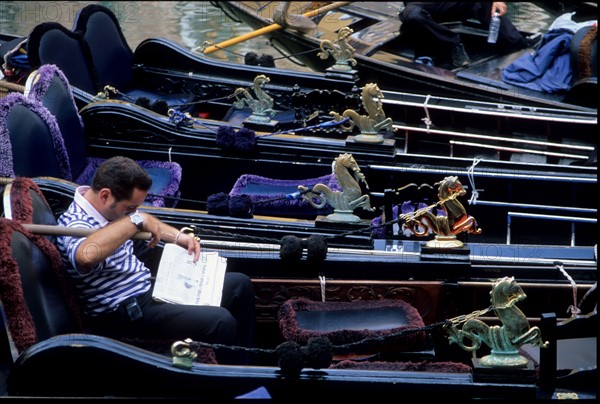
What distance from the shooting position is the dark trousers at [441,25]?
448 centimetres

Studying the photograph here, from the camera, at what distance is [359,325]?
239cm

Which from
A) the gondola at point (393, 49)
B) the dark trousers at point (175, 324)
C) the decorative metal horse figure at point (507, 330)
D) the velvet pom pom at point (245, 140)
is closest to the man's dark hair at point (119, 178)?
the dark trousers at point (175, 324)

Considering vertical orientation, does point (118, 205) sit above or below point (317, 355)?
above

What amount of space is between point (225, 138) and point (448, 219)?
3.40 feet

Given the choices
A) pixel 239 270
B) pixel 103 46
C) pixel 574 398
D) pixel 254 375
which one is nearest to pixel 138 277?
pixel 239 270

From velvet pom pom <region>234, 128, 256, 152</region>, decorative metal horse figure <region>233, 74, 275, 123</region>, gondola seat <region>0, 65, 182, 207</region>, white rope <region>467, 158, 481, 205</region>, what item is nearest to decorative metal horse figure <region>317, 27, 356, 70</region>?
decorative metal horse figure <region>233, 74, 275, 123</region>

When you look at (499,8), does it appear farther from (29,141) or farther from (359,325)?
(359,325)

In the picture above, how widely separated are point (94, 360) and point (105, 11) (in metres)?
2.32

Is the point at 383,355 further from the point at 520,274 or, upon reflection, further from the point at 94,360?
the point at 94,360

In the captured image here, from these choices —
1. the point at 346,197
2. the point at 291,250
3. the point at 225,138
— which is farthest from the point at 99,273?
the point at 225,138

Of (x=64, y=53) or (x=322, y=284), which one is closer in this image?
(x=322, y=284)

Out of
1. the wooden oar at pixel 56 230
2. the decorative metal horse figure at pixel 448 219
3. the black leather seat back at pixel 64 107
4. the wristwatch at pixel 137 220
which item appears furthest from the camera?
the black leather seat back at pixel 64 107

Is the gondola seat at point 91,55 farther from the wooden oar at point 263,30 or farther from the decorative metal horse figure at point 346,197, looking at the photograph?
the decorative metal horse figure at point 346,197

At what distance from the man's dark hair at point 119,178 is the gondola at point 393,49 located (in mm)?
1749
